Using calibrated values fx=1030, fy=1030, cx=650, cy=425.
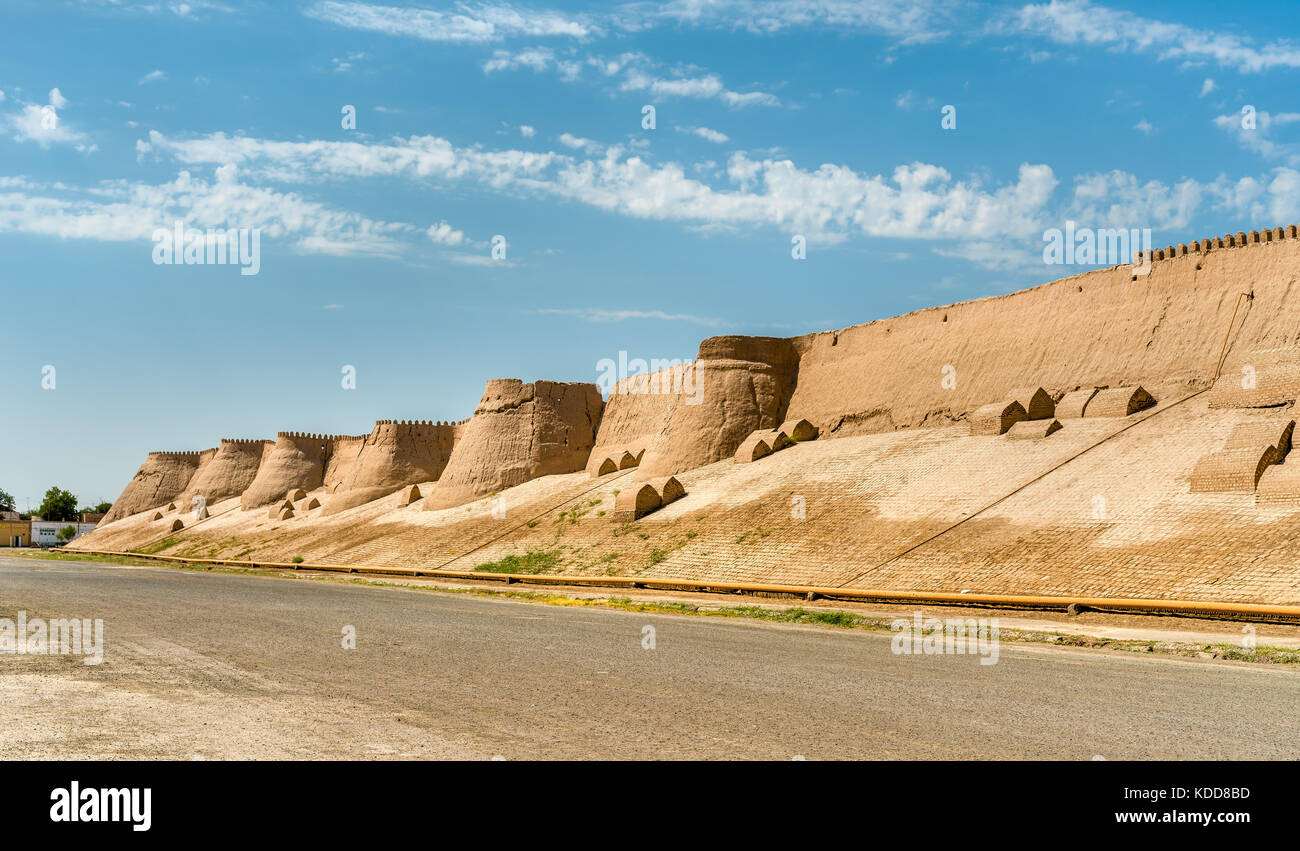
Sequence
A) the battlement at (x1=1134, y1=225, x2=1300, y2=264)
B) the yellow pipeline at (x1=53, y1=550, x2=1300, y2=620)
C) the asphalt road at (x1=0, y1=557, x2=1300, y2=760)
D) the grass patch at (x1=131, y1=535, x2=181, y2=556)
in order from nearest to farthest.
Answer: the asphalt road at (x1=0, y1=557, x2=1300, y2=760) < the yellow pipeline at (x1=53, y1=550, x2=1300, y2=620) < the battlement at (x1=1134, y1=225, x2=1300, y2=264) < the grass patch at (x1=131, y1=535, x2=181, y2=556)

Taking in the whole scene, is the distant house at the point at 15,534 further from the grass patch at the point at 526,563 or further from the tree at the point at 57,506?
the grass patch at the point at 526,563

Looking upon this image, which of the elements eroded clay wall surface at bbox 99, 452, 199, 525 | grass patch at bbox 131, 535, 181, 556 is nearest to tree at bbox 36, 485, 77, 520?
eroded clay wall surface at bbox 99, 452, 199, 525

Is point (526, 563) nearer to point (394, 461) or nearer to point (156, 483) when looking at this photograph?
point (394, 461)

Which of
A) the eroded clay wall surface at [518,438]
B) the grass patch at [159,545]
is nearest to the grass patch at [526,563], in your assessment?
the eroded clay wall surface at [518,438]

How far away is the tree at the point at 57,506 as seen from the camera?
123988 mm

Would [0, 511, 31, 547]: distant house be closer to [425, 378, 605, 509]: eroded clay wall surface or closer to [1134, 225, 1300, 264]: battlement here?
[425, 378, 605, 509]: eroded clay wall surface

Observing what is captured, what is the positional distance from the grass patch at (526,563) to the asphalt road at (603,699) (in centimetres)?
1611

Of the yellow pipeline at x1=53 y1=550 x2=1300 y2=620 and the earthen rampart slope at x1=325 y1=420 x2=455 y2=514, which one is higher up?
the earthen rampart slope at x1=325 y1=420 x2=455 y2=514

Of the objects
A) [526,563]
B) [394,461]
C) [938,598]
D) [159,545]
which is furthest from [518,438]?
[938,598]

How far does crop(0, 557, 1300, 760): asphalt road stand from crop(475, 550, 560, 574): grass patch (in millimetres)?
16114

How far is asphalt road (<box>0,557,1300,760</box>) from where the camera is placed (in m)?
6.50

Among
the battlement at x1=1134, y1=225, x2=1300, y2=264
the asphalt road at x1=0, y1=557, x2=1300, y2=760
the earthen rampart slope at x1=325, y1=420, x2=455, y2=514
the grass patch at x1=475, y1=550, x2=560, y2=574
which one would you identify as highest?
the battlement at x1=1134, y1=225, x2=1300, y2=264
